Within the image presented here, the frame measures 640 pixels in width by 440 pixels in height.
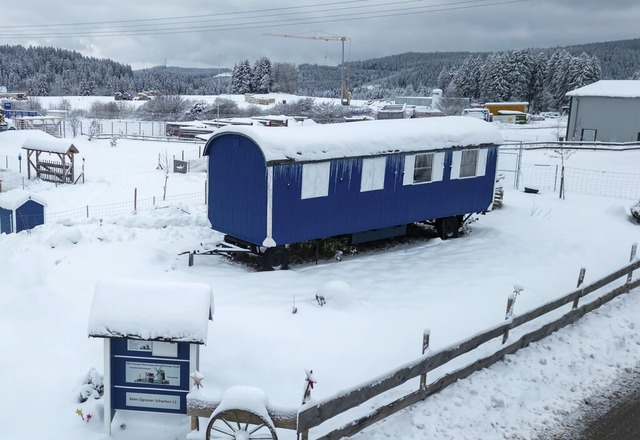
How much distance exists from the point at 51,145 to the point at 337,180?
78.2ft

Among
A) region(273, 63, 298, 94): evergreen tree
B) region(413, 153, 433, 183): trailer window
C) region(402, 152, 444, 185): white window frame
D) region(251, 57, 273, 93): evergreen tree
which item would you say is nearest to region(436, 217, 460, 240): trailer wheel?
region(402, 152, 444, 185): white window frame

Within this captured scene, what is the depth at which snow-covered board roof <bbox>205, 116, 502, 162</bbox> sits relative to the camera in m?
15.5

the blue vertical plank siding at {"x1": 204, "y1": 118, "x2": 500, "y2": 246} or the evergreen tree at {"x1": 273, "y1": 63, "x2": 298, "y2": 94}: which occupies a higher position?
the evergreen tree at {"x1": 273, "y1": 63, "x2": 298, "y2": 94}

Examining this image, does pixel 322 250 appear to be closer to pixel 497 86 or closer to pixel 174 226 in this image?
pixel 174 226

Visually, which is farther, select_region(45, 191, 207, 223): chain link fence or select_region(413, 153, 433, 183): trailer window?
select_region(45, 191, 207, 223): chain link fence

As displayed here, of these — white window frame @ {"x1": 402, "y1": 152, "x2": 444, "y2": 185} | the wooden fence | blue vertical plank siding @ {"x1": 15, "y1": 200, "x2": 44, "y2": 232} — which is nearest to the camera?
the wooden fence

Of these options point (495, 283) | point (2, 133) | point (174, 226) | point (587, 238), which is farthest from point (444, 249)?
point (2, 133)

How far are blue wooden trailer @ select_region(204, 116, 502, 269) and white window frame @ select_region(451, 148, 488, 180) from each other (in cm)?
3

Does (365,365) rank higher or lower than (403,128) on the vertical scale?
lower

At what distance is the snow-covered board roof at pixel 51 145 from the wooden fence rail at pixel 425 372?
1135 inches

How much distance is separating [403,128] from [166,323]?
12.3 meters

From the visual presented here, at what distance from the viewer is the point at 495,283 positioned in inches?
589

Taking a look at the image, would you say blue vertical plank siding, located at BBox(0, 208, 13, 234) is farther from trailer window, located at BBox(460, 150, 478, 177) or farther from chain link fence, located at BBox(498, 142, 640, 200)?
chain link fence, located at BBox(498, 142, 640, 200)

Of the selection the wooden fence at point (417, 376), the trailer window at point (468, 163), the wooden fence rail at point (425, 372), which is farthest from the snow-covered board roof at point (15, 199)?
the wooden fence rail at point (425, 372)
